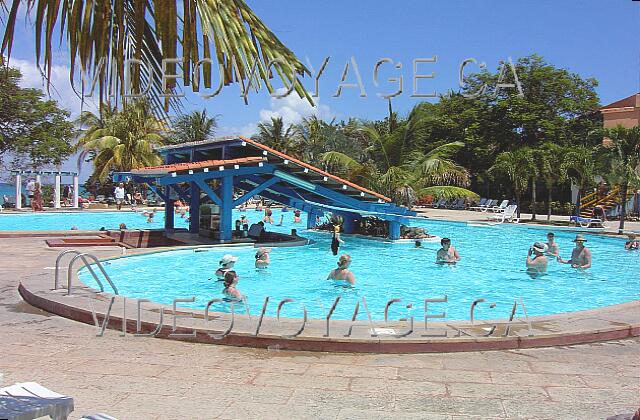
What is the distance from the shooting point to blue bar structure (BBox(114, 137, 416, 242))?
17.7 meters

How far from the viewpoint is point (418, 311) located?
36.7 feet

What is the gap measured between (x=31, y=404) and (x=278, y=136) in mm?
42608

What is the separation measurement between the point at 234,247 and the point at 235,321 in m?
10.6

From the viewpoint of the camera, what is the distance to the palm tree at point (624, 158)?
76.9ft

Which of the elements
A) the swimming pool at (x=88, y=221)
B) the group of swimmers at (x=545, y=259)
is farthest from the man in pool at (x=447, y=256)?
the swimming pool at (x=88, y=221)

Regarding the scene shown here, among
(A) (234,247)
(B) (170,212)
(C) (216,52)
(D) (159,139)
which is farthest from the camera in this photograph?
(D) (159,139)

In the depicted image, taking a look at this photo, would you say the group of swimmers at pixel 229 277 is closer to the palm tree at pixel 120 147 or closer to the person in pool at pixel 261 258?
the person in pool at pixel 261 258

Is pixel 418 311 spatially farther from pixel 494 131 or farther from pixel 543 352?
pixel 494 131

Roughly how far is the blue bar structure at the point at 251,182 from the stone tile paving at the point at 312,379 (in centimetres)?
1072

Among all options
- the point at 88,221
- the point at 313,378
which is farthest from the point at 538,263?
the point at 88,221

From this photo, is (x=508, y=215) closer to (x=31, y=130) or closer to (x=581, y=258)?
(x=581, y=258)

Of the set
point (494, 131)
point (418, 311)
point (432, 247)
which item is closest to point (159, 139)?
point (494, 131)

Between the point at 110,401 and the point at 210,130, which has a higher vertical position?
the point at 210,130

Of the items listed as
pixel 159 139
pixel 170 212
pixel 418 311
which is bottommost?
pixel 418 311
